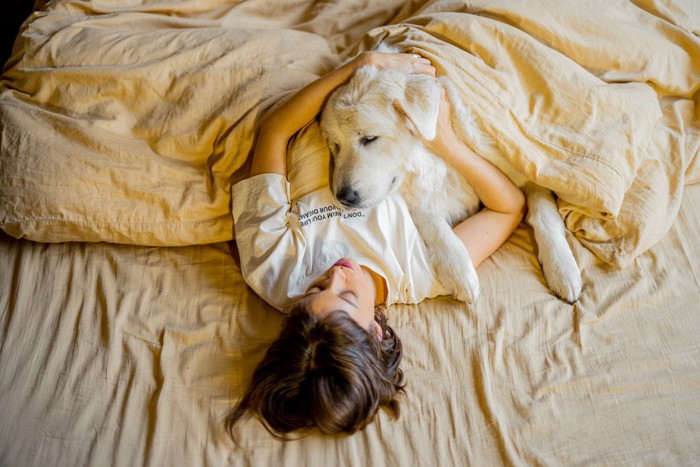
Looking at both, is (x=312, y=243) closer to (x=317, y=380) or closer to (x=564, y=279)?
(x=317, y=380)

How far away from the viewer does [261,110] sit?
6.22 ft

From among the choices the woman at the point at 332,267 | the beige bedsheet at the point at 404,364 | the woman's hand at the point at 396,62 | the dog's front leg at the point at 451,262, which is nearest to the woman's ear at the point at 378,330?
the woman at the point at 332,267

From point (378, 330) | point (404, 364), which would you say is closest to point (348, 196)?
point (378, 330)

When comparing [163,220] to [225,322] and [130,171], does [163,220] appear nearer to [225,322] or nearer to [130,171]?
[130,171]

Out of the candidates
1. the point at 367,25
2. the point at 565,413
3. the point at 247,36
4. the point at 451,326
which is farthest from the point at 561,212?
the point at 247,36

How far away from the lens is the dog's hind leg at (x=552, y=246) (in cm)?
175

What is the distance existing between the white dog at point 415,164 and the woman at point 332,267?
50mm

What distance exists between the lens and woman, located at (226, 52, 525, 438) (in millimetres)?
1377

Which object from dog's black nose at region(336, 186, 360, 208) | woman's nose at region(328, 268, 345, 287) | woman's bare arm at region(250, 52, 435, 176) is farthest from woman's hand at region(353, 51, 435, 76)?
woman's nose at region(328, 268, 345, 287)

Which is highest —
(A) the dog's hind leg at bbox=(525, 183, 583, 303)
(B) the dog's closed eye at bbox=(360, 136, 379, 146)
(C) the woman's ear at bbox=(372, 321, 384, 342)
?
(B) the dog's closed eye at bbox=(360, 136, 379, 146)

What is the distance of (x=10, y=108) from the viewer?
1879 millimetres

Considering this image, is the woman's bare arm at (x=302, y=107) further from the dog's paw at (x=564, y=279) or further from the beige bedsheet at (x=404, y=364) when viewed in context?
the dog's paw at (x=564, y=279)

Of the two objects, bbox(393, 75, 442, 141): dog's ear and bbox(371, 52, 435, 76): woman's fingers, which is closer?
bbox(393, 75, 442, 141): dog's ear

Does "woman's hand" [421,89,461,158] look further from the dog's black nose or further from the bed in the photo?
the dog's black nose
